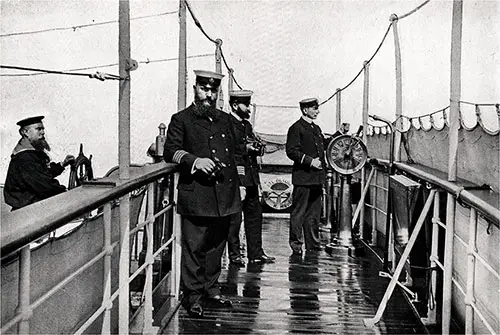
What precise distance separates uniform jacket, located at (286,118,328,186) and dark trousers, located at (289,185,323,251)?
3.3 inches

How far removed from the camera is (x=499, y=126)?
10.4 ft

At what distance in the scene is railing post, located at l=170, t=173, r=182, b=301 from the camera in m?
4.01

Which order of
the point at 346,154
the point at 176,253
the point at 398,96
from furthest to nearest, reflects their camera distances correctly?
1. the point at 346,154
2. the point at 398,96
3. the point at 176,253

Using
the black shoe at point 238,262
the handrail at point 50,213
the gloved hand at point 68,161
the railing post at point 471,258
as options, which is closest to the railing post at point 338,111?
the black shoe at point 238,262

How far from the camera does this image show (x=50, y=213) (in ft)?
5.98

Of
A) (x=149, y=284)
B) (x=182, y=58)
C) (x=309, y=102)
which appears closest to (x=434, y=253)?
(x=149, y=284)

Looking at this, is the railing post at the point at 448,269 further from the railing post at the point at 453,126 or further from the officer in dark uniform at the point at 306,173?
the officer in dark uniform at the point at 306,173

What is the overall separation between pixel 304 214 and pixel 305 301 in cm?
190

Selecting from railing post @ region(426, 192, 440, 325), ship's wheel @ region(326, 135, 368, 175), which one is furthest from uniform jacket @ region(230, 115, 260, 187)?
railing post @ region(426, 192, 440, 325)

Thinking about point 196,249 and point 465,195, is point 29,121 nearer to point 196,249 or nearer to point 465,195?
point 196,249

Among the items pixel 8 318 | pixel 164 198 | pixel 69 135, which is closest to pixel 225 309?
pixel 164 198

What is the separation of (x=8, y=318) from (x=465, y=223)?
263 cm

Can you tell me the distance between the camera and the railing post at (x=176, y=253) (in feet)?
13.1

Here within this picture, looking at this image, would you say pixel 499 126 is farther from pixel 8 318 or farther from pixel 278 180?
pixel 278 180
